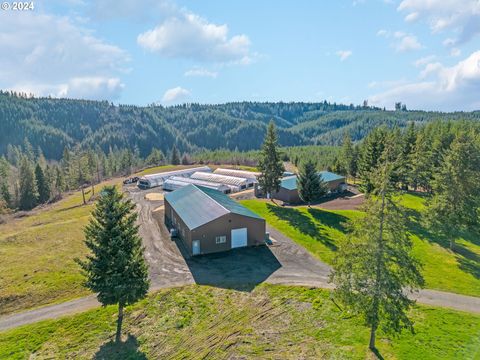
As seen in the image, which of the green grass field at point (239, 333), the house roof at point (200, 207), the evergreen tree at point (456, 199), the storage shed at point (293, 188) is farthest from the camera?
the storage shed at point (293, 188)

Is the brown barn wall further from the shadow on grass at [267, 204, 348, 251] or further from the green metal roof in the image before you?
the green metal roof

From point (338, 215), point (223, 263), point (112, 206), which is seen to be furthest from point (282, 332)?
point (338, 215)

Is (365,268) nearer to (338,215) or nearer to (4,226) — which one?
(338,215)

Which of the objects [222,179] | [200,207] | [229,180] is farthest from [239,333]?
[222,179]

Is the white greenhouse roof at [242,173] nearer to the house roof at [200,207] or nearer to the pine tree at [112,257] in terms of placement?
the house roof at [200,207]

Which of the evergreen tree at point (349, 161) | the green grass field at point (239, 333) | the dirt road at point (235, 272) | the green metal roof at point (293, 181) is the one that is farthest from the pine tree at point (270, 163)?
the evergreen tree at point (349, 161)

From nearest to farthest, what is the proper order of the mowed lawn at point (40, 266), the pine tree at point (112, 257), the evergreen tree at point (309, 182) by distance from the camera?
the pine tree at point (112, 257) → the mowed lawn at point (40, 266) → the evergreen tree at point (309, 182)

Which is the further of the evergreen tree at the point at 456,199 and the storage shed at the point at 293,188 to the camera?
the storage shed at the point at 293,188
